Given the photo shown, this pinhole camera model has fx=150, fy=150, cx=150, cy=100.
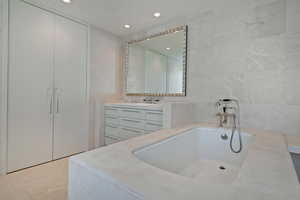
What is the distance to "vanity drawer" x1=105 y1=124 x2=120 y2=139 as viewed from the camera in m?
2.68

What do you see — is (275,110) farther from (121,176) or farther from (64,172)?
(64,172)

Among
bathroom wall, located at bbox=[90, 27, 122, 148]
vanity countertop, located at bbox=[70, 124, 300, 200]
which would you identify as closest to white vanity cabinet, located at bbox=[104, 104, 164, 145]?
bathroom wall, located at bbox=[90, 27, 122, 148]

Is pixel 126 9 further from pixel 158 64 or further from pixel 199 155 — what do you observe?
pixel 199 155

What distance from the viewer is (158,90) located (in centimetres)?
279

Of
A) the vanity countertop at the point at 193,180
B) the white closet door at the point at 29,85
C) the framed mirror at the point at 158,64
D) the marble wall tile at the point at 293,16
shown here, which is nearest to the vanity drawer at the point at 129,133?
the framed mirror at the point at 158,64

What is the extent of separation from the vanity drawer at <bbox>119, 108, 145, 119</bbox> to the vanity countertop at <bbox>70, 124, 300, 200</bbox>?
4.19ft

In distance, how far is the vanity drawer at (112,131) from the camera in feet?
8.78

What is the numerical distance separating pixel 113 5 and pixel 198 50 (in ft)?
4.70

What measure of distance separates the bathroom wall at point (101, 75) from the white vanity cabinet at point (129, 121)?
165mm

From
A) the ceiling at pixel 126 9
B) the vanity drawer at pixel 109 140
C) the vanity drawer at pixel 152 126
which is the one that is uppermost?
the ceiling at pixel 126 9

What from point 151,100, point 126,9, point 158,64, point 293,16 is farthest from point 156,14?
point 293,16

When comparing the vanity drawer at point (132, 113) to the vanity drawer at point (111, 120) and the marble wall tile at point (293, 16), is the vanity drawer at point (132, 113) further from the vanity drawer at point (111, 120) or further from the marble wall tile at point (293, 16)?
the marble wall tile at point (293, 16)

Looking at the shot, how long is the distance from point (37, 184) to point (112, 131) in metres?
1.29

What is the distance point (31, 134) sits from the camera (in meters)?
2.04
